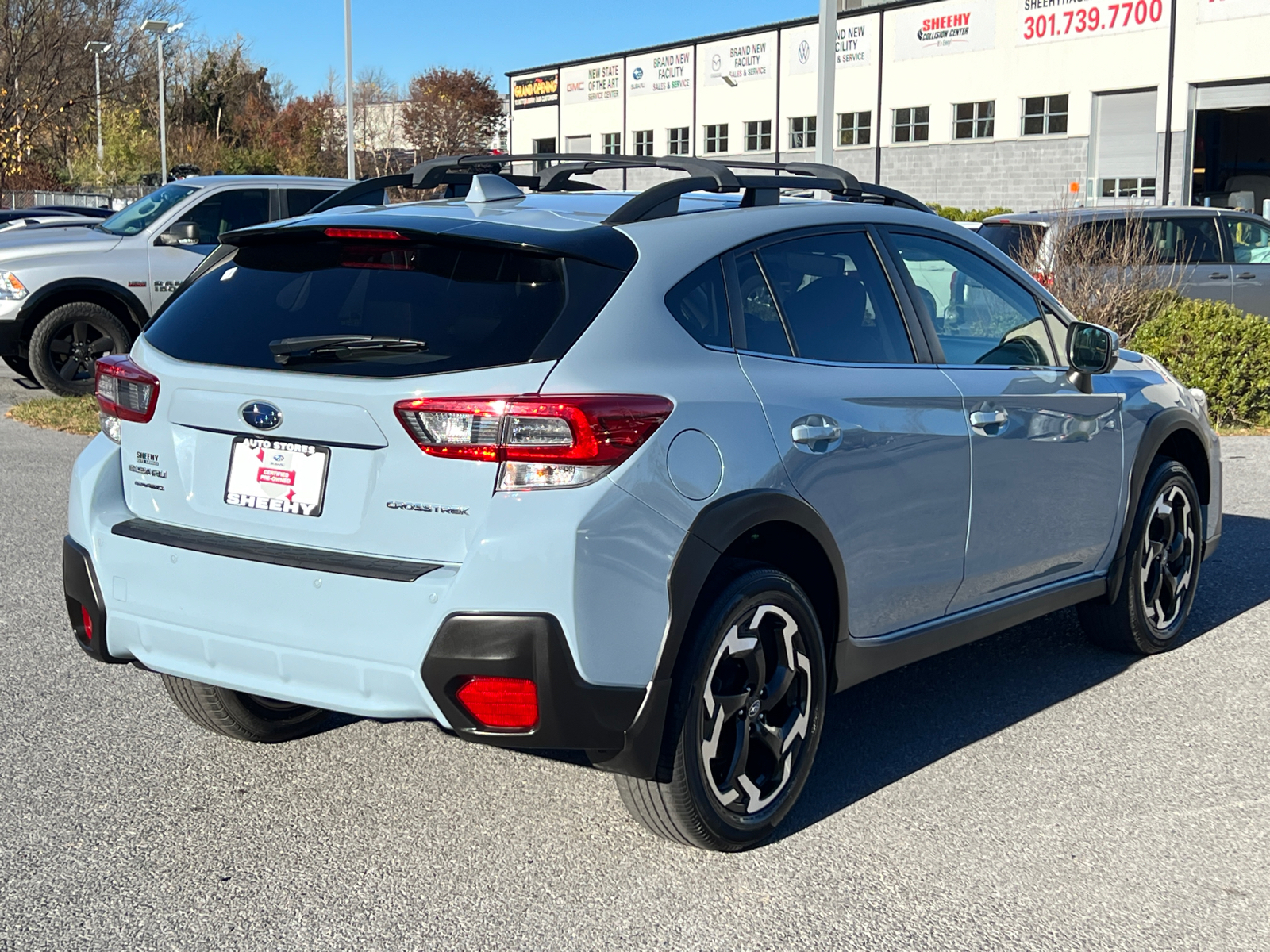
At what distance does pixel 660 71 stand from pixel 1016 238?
51.1 m

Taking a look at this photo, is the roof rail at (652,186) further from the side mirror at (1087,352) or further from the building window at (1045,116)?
the building window at (1045,116)

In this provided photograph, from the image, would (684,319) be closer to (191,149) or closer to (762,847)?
(762,847)

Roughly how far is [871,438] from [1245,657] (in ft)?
7.98

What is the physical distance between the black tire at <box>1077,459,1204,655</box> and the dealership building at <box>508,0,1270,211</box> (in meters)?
30.7

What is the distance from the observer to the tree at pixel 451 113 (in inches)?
3002

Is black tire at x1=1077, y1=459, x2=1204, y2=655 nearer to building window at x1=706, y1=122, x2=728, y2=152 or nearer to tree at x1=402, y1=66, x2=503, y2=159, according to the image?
building window at x1=706, y1=122, x2=728, y2=152

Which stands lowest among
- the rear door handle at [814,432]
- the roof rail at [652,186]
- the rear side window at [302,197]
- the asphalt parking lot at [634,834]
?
the asphalt parking lot at [634,834]

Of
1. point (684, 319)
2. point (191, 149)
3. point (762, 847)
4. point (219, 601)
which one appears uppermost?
point (191, 149)

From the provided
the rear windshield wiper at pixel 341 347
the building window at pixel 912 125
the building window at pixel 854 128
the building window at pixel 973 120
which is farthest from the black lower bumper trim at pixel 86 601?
the building window at pixel 854 128

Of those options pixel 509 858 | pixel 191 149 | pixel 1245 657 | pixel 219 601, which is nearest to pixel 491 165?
pixel 219 601

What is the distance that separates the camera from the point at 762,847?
3.83m

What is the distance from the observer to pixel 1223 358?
39.3 ft

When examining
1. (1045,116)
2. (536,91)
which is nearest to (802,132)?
(1045,116)

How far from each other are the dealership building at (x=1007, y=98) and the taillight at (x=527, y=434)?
3365cm
